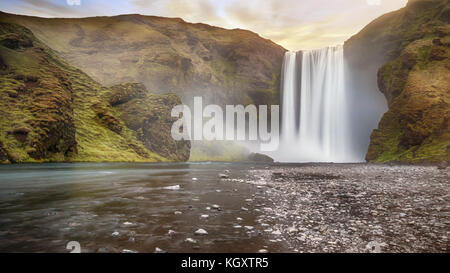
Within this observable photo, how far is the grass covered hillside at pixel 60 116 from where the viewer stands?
44.1 m

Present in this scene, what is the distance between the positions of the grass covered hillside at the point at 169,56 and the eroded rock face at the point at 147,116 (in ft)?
93.2

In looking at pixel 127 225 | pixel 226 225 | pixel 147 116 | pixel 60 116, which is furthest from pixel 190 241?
pixel 147 116

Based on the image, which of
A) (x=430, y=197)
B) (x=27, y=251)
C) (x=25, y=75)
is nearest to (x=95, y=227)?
(x=27, y=251)

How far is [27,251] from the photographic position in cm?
489

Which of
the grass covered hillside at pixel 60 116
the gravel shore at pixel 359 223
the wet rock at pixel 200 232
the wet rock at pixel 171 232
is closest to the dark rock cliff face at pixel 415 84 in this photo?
the gravel shore at pixel 359 223

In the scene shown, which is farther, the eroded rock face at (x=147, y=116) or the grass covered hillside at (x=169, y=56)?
the grass covered hillside at (x=169, y=56)

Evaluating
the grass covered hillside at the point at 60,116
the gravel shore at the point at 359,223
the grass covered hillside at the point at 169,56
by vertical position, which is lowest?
the gravel shore at the point at 359,223

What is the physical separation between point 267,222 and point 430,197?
915 cm

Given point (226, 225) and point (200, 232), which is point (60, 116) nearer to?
point (226, 225)

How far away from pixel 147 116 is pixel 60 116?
88.6 ft

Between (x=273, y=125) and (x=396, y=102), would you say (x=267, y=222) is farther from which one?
(x=273, y=125)

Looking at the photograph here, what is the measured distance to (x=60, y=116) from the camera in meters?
50.7

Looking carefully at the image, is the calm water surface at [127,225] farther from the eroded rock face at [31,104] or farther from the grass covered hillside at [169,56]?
the grass covered hillside at [169,56]

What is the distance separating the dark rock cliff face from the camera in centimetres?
5259
